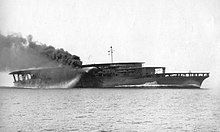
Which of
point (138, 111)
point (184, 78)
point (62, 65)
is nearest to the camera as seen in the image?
point (138, 111)

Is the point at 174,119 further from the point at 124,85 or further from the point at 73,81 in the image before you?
the point at 73,81

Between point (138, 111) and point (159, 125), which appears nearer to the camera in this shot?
point (159, 125)

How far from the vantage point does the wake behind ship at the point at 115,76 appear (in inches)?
2783

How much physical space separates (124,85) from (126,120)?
45.2 meters

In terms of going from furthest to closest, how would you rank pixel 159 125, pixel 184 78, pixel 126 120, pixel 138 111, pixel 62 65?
pixel 62 65, pixel 184 78, pixel 138 111, pixel 126 120, pixel 159 125

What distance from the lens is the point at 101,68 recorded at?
74875 millimetres

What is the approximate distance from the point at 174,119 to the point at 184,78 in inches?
1654

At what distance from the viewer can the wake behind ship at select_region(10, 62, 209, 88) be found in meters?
70.7

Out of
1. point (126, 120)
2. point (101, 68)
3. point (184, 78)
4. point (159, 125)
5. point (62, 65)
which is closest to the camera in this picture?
point (159, 125)

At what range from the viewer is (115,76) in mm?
73125

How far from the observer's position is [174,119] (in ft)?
94.2

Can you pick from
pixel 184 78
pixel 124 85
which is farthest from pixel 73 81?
pixel 184 78

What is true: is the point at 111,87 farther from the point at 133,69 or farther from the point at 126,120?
the point at 126,120

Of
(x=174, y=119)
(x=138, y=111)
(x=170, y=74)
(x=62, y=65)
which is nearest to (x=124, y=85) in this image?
(x=170, y=74)
